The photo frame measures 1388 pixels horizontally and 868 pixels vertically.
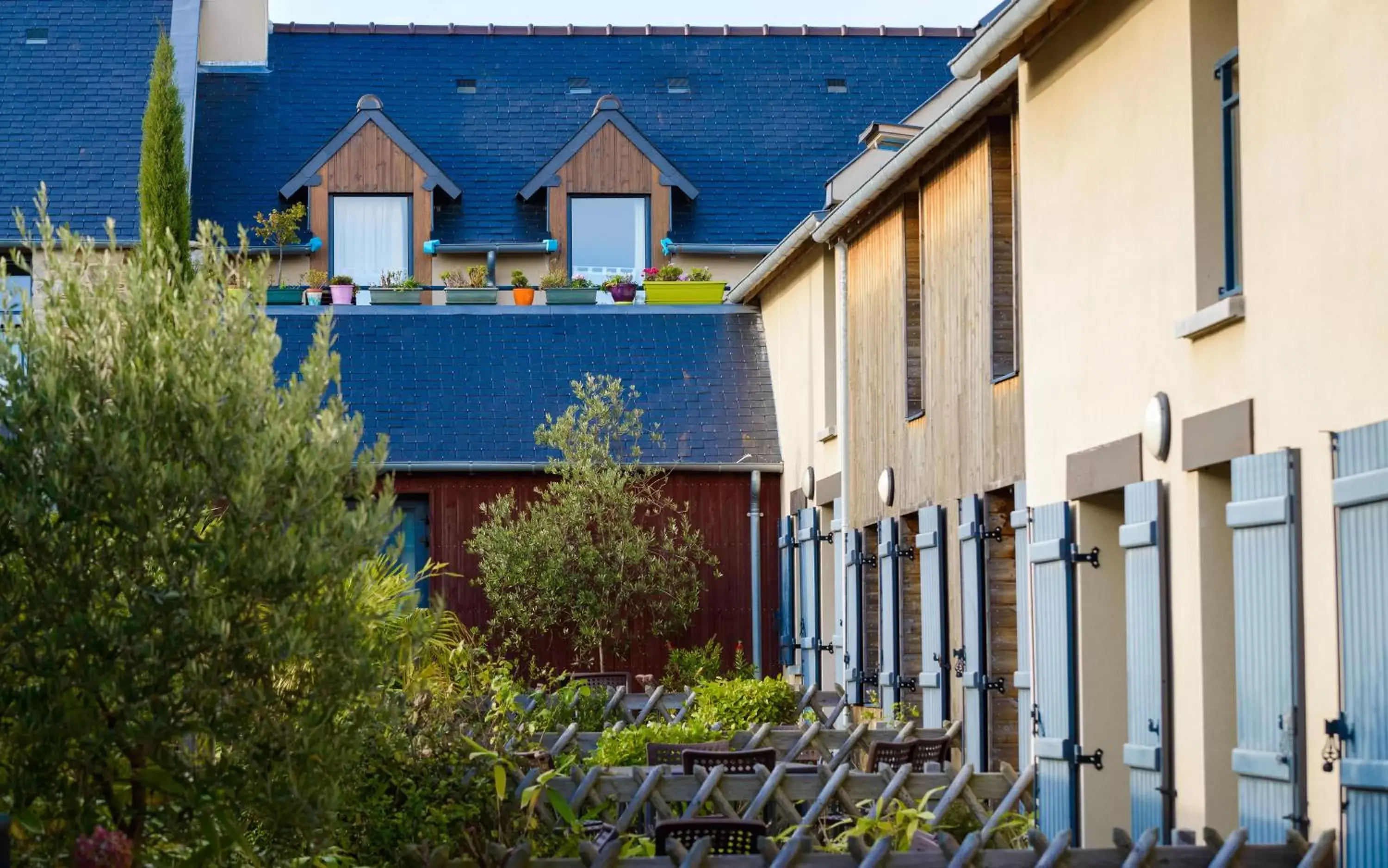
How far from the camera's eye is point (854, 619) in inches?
632

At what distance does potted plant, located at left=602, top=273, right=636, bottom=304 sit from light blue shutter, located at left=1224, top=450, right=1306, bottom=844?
51.1 ft

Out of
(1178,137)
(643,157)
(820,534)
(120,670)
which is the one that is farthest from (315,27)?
(120,670)

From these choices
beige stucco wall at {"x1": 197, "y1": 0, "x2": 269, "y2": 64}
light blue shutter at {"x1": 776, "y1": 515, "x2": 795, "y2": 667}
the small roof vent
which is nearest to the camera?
light blue shutter at {"x1": 776, "y1": 515, "x2": 795, "y2": 667}

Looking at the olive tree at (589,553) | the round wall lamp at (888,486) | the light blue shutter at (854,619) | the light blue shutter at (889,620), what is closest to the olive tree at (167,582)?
the light blue shutter at (889,620)

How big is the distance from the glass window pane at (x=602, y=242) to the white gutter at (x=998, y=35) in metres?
14.7

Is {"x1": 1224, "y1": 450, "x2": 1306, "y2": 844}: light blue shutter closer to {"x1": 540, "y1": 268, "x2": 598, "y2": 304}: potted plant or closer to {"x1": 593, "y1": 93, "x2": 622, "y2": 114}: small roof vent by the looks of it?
{"x1": 540, "y1": 268, "x2": 598, "y2": 304}: potted plant

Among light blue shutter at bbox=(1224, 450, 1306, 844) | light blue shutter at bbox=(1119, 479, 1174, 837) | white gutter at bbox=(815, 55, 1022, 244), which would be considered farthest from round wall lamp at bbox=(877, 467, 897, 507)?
light blue shutter at bbox=(1224, 450, 1306, 844)

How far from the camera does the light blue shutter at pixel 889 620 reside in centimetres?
1449

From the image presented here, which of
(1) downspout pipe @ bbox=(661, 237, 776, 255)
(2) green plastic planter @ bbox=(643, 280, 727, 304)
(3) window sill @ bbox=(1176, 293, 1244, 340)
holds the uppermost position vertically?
(1) downspout pipe @ bbox=(661, 237, 776, 255)

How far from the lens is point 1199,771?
8.50 m

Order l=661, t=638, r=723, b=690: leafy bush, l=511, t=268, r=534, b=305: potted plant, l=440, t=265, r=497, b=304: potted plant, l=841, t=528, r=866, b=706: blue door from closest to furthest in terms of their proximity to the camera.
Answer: l=841, t=528, r=866, b=706: blue door → l=661, t=638, r=723, b=690: leafy bush → l=440, t=265, r=497, b=304: potted plant → l=511, t=268, r=534, b=305: potted plant

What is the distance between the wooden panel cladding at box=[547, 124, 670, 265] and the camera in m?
25.3

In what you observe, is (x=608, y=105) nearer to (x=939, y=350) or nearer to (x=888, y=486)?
(x=888, y=486)

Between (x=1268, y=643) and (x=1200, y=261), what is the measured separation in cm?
173
